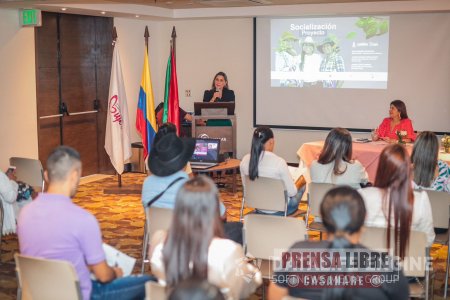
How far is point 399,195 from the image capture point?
3.70m

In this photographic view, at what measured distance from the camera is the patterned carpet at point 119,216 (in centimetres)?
544

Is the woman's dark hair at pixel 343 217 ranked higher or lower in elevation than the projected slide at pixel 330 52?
lower

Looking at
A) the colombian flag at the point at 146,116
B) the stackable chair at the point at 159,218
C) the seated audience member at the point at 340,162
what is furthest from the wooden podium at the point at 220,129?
the stackable chair at the point at 159,218

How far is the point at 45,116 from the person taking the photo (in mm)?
9031

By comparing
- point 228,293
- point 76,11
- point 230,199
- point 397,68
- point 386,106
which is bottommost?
point 230,199

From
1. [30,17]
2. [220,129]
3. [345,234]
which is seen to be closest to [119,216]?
[220,129]

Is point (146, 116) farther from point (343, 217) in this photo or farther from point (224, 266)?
point (343, 217)

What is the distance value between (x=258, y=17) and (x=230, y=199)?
11.9 ft

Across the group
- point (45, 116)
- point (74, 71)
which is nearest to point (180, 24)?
point (74, 71)

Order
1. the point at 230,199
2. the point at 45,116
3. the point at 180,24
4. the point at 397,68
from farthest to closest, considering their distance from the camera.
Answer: the point at 180,24, the point at 397,68, the point at 45,116, the point at 230,199

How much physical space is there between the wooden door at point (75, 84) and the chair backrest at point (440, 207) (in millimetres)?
5952

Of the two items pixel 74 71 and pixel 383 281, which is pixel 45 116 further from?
pixel 383 281

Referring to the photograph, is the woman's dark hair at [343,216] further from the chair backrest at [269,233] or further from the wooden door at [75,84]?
the wooden door at [75,84]

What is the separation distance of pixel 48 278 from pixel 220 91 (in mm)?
7342
